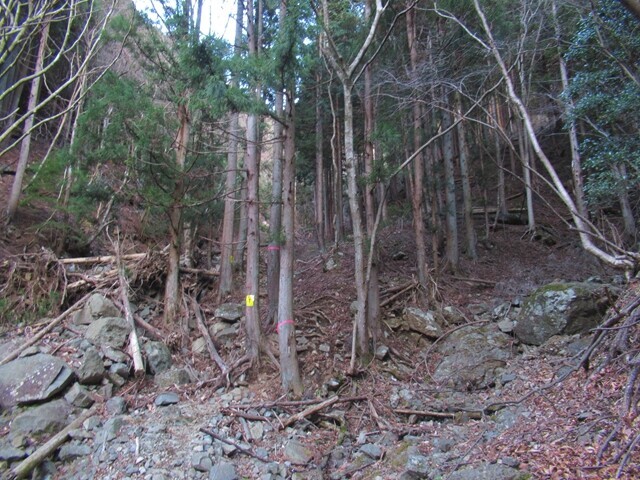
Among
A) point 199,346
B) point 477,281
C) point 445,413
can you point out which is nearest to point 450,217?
point 477,281

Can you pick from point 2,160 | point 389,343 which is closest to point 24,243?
point 2,160

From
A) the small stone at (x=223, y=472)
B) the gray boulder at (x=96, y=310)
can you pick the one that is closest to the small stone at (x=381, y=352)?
the small stone at (x=223, y=472)

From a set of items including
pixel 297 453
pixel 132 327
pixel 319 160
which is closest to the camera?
pixel 297 453

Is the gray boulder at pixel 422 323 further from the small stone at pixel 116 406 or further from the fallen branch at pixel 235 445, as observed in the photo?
the small stone at pixel 116 406

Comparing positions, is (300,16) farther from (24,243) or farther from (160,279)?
(24,243)

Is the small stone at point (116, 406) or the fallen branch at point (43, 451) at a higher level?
the small stone at point (116, 406)

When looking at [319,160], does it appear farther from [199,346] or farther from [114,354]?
[114,354]

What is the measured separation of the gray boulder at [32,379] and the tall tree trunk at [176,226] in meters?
2.42

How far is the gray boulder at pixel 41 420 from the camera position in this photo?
5059mm

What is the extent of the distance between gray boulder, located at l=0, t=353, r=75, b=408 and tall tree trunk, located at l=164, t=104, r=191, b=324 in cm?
Result: 242

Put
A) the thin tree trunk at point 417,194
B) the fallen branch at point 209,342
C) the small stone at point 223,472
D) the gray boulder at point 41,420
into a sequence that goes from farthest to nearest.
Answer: the thin tree trunk at point 417,194 < the fallen branch at point 209,342 < the gray boulder at point 41,420 < the small stone at point 223,472

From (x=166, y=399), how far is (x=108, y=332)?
6.47 ft

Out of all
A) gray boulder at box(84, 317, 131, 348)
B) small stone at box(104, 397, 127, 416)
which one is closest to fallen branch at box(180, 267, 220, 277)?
gray boulder at box(84, 317, 131, 348)

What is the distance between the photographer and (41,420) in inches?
204
